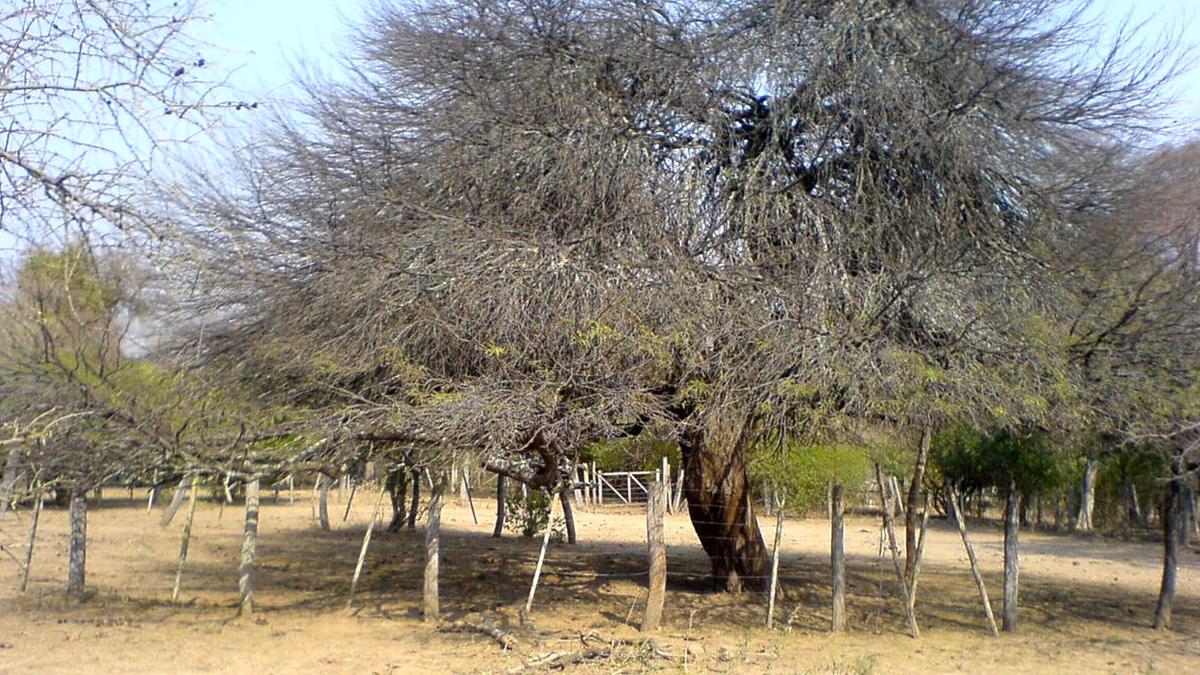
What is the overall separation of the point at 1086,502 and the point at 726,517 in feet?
65.7

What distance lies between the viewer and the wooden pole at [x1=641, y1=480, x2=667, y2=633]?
40.1 feet


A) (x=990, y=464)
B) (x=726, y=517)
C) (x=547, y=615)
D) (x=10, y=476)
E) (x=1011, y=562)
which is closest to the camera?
(x=10, y=476)

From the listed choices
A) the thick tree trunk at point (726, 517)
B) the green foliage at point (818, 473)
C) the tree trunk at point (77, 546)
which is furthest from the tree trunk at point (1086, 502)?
the tree trunk at point (77, 546)

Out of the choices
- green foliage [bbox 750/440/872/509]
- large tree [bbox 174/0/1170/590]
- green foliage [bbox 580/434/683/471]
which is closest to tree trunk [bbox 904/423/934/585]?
large tree [bbox 174/0/1170/590]

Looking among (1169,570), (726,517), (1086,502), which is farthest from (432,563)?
(1086,502)

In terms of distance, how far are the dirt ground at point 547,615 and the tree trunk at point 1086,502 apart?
685 cm

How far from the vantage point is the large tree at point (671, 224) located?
1148 cm

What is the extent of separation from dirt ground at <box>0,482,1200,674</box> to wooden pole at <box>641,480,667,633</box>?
0.26 meters

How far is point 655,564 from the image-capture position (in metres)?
12.2

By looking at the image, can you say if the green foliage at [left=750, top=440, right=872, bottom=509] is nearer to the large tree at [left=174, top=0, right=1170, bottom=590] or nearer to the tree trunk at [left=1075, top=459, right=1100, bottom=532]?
the tree trunk at [left=1075, top=459, right=1100, bottom=532]

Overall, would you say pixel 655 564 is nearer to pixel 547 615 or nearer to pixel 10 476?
pixel 547 615

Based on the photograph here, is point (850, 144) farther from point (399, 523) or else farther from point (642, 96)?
point (399, 523)

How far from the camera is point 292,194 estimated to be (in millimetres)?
13625

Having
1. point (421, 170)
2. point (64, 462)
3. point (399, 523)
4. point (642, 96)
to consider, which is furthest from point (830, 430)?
point (399, 523)
